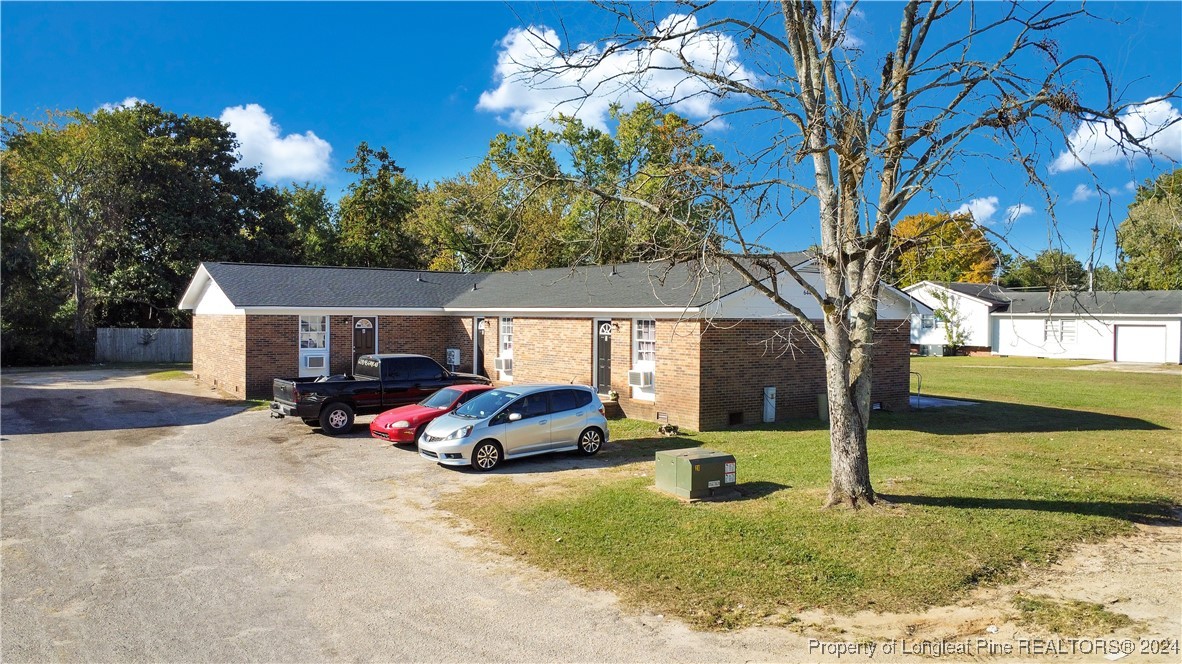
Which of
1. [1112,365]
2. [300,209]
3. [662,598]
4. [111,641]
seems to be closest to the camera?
[111,641]

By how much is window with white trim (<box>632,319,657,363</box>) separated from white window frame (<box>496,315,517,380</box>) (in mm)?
5812

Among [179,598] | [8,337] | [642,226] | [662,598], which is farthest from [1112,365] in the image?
[8,337]

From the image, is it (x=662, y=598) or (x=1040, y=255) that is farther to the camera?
(x=1040, y=255)

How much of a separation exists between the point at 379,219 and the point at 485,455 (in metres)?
41.3

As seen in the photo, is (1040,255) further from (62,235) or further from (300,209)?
(300,209)

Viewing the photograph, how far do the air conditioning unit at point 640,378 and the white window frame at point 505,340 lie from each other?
18.9 ft

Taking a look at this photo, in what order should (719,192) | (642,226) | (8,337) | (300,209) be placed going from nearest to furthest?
(719,192)
(642,226)
(8,337)
(300,209)

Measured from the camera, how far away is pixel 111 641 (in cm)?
632

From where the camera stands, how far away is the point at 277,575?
7.95 m

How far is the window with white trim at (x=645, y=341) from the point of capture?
1886 cm

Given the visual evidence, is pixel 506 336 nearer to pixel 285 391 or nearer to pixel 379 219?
pixel 285 391

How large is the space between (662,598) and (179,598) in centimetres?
472

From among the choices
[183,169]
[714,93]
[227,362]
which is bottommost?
[227,362]

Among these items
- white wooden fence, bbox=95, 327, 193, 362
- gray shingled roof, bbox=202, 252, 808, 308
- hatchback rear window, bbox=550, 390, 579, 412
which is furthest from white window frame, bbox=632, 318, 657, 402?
white wooden fence, bbox=95, 327, 193, 362
